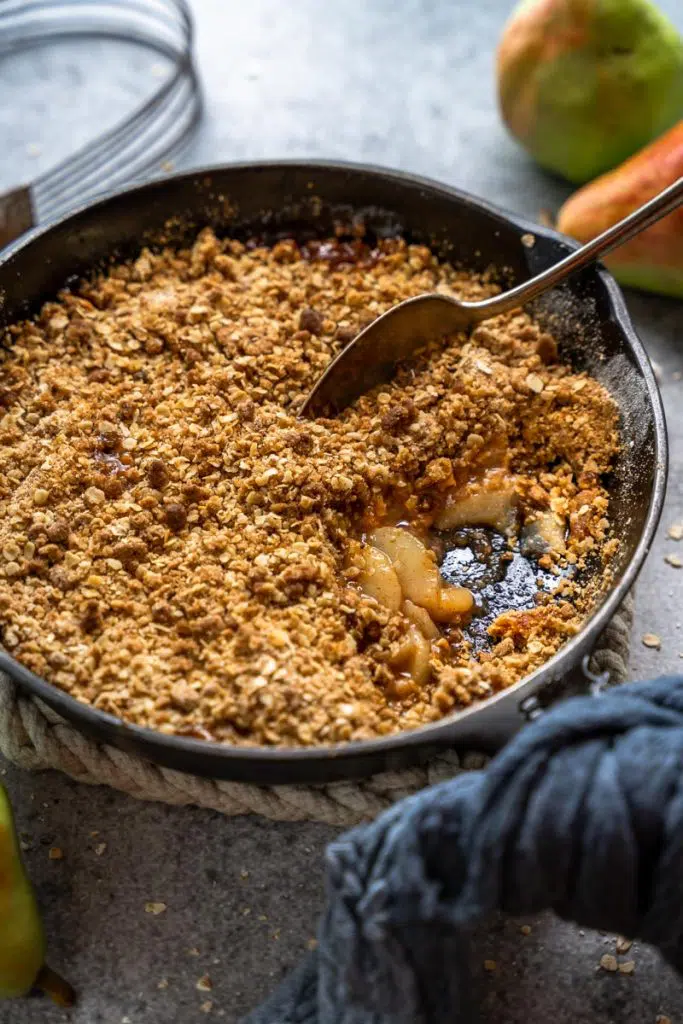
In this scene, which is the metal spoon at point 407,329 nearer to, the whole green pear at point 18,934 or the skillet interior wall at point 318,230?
the skillet interior wall at point 318,230

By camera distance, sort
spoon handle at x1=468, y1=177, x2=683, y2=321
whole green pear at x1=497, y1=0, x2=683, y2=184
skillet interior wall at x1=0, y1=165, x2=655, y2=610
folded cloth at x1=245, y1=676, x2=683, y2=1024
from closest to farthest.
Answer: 1. folded cloth at x1=245, y1=676, x2=683, y2=1024
2. spoon handle at x1=468, y1=177, x2=683, y2=321
3. skillet interior wall at x1=0, y1=165, x2=655, y2=610
4. whole green pear at x1=497, y1=0, x2=683, y2=184

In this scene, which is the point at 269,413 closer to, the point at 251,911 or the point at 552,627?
the point at 552,627

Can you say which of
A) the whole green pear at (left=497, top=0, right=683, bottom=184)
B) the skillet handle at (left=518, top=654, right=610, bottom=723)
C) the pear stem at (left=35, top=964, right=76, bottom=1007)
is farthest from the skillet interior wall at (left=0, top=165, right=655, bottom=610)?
the pear stem at (left=35, top=964, right=76, bottom=1007)

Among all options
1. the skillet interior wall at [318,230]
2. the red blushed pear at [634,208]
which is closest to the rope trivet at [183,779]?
the skillet interior wall at [318,230]

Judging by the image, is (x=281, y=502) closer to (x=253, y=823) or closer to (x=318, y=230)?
(x=253, y=823)

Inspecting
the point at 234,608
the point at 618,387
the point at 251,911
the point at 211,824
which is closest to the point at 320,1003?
the point at 251,911

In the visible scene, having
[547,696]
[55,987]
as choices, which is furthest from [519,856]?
[55,987]

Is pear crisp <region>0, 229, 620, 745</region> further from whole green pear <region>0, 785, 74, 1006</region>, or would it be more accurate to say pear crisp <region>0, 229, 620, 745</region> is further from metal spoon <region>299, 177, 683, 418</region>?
whole green pear <region>0, 785, 74, 1006</region>
